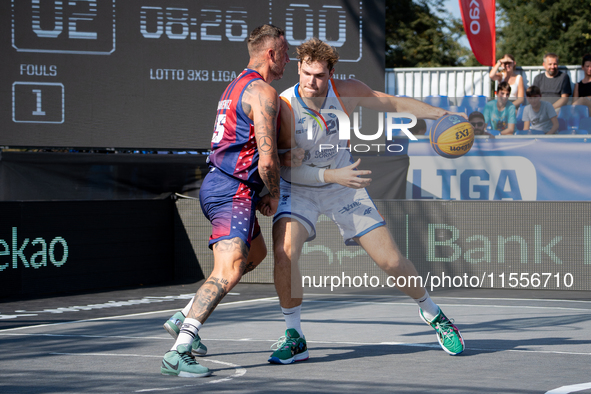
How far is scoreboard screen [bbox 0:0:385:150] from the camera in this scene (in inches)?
394

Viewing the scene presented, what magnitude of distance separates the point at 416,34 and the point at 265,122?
1312 inches

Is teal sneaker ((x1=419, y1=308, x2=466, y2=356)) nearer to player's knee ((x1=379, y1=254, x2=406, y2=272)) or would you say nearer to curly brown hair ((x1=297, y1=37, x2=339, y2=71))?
player's knee ((x1=379, y1=254, x2=406, y2=272))

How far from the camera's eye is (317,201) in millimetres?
4969

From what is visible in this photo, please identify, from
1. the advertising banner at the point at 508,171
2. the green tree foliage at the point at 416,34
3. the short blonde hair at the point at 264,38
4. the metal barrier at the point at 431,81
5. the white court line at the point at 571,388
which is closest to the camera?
the white court line at the point at 571,388

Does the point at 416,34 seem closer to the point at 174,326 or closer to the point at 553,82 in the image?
the point at 553,82

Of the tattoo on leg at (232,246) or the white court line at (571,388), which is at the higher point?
the tattoo on leg at (232,246)

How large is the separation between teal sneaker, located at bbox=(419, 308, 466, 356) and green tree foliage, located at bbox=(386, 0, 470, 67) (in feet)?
99.7

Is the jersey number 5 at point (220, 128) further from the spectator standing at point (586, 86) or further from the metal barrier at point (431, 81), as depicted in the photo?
the metal barrier at point (431, 81)

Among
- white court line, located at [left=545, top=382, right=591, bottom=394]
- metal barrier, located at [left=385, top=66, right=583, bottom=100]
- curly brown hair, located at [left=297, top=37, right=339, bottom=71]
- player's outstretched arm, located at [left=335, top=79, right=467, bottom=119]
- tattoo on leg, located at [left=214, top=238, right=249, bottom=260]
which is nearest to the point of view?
white court line, located at [left=545, top=382, right=591, bottom=394]

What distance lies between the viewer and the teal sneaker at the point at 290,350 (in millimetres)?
4652

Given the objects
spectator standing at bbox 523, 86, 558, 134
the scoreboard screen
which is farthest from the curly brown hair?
spectator standing at bbox 523, 86, 558, 134

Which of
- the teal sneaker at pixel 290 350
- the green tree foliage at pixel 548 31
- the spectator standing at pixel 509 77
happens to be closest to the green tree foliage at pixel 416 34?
the green tree foliage at pixel 548 31

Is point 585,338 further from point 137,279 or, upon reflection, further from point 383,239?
point 137,279

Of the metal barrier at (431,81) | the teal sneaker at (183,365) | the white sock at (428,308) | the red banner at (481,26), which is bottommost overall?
the teal sneaker at (183,365)
